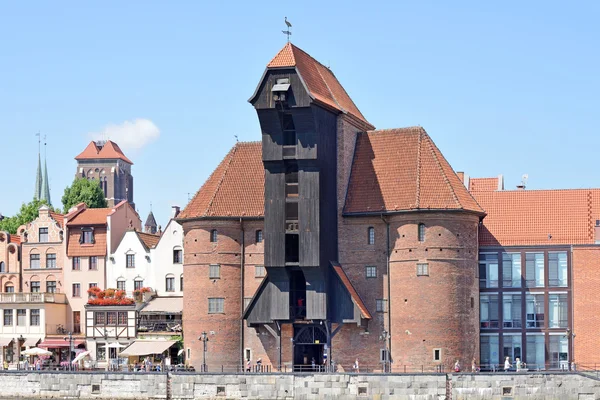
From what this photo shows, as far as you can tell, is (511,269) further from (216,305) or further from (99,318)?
(99,318)

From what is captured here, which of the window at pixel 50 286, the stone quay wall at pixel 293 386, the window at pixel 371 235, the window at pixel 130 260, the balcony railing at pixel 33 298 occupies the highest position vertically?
the window at pixel 371 235

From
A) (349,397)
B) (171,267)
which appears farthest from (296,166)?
(171,267)

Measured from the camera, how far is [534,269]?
7906cm

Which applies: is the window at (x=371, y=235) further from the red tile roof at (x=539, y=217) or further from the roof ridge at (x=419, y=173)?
the red tile roof at (x=539, y=217)

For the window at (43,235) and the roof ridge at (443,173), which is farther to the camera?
the window at (43,235)

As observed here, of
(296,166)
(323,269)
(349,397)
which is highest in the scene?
(296,166)

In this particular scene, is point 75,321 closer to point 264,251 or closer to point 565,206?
point 264,251

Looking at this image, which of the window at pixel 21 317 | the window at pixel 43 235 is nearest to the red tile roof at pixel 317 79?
the window at pixel 43 235

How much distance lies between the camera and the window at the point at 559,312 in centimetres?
7812

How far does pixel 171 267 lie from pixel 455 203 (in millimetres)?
24782

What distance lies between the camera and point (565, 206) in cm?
8131

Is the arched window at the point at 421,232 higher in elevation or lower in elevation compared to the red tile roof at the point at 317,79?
lower

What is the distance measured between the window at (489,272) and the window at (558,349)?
15.6 feet

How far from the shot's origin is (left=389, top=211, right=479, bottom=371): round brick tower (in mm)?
74000
